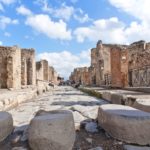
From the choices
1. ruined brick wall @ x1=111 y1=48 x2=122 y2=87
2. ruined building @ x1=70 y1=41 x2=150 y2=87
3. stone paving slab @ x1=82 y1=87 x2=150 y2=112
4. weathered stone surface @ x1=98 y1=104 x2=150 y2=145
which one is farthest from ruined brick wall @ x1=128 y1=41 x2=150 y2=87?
weathered stone surface @ x1=98 y1=104 x2=150 y2=145

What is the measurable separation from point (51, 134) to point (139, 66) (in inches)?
576

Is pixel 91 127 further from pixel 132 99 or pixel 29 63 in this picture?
pixel 29 63

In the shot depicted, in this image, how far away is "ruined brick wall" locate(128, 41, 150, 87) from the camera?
16.2 metres

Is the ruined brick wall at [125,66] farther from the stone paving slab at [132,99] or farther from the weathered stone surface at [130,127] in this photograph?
the weathered stone surface at [130,127]

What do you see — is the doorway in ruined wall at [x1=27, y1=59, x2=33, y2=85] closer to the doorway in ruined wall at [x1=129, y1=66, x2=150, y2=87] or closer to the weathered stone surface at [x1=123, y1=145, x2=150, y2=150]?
the doorway in ruined wall at [x1=129, y1=66, x2=150, y2=87]

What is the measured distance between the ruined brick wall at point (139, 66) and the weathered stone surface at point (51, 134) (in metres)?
13.0

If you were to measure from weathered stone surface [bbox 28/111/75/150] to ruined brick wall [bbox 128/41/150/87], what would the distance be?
13013 millimetres

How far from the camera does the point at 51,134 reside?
10.7 feet

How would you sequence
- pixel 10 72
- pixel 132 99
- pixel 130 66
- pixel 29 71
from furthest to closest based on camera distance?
1. pixel 29 71
2. pixel 130 66
3. pixel 10 72
4. pixel 132 99

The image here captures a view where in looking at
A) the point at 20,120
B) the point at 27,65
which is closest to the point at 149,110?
the point at 20,120

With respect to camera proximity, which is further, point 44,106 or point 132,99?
point 44,106

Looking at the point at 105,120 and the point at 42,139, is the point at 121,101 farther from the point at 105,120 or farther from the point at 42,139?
the point at 42,139

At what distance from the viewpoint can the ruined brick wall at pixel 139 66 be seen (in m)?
16.2

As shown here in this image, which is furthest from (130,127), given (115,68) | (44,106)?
(115,68)
